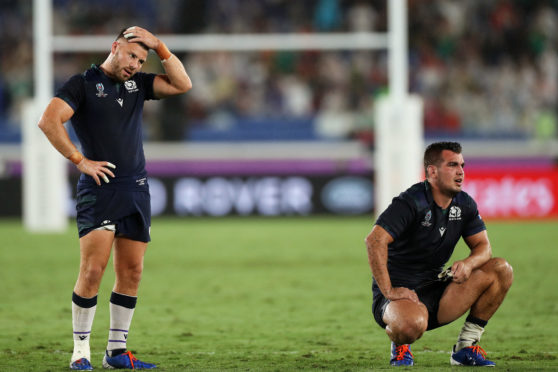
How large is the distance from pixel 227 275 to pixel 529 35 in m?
13.4

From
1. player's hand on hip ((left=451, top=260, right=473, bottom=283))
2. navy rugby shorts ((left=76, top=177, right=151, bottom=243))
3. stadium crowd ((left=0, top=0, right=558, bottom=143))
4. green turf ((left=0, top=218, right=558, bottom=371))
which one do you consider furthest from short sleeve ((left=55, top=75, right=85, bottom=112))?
stadium crowd ((left=0, top=0, right=558, bottom=143))

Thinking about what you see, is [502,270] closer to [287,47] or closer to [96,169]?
[96,169]

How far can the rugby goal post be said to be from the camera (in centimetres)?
1652

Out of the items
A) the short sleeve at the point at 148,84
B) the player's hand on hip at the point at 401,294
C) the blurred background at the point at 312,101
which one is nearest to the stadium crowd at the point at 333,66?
the blurred background at the point at 312,101

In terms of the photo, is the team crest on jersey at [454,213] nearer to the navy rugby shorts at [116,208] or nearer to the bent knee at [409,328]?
the bent knee at [409,328]

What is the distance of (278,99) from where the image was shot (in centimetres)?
2166

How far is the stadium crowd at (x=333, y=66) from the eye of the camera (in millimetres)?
20938

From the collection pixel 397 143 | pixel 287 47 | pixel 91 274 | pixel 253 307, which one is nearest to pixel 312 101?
pixel 287 47

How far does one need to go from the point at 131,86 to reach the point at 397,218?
1739mm

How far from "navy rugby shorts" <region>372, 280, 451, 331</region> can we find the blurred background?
1227 centimetres

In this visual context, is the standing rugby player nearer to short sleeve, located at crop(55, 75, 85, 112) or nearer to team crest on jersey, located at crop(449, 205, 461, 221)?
short sleeve, located at crop(55, 75, 85, 112)

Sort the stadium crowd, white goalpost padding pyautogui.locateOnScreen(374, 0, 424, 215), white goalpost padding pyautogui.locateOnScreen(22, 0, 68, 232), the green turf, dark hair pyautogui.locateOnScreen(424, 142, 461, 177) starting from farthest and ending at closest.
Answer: the stadium crowd → white goalpost padding pyautogui.locateOnScreen(374, 0, 424, 215) → white goalpost padding pyautogui.locateOnScreen(22, 0, 68, 232) → the green turf → dark hair pyautogui.locateOnScreen(424, 142, 461, 177)

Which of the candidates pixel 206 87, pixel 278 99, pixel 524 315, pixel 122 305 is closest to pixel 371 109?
pixel 278 99

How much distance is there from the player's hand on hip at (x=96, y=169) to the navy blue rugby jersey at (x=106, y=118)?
0.33 feet
